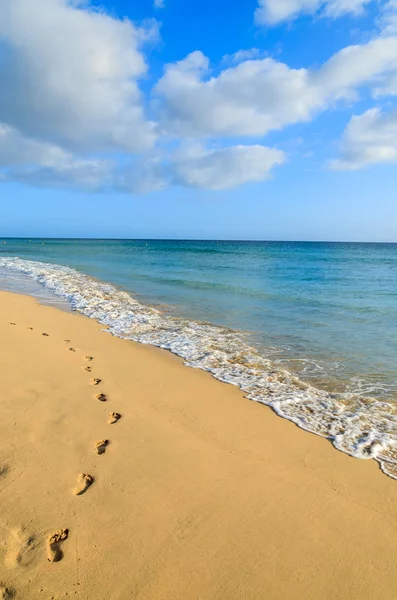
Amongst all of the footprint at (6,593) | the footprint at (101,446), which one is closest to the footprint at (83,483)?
the footprint at (101,446)

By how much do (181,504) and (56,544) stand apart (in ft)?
3.42

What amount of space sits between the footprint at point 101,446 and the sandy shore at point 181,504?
0.04m

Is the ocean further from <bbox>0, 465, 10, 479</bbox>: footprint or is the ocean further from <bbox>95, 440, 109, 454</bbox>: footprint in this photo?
<bbox>0, 465, 10, 479</bbox>: footprint

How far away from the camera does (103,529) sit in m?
2.85

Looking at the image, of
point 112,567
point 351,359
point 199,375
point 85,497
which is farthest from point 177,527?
point 351,359

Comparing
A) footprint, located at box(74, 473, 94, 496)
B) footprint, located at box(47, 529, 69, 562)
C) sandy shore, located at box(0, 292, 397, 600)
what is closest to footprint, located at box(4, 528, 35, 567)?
sandy shore, located at box(0, 292, 397, 600)

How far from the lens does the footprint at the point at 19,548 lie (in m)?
2.53

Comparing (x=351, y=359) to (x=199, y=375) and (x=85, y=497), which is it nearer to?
(x=199, y=375)

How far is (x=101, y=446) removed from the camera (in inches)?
160

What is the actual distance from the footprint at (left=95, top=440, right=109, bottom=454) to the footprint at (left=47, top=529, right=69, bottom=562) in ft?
3.73

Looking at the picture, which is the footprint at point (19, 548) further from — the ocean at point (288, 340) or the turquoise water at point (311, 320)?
the turquoise water at point (311, 320)

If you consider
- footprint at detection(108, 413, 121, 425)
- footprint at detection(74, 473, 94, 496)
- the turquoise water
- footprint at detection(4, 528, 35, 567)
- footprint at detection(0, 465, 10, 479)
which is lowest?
the turquoise water

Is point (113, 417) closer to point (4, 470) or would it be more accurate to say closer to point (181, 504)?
point (4, 470)

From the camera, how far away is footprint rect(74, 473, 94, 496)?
328 cm
